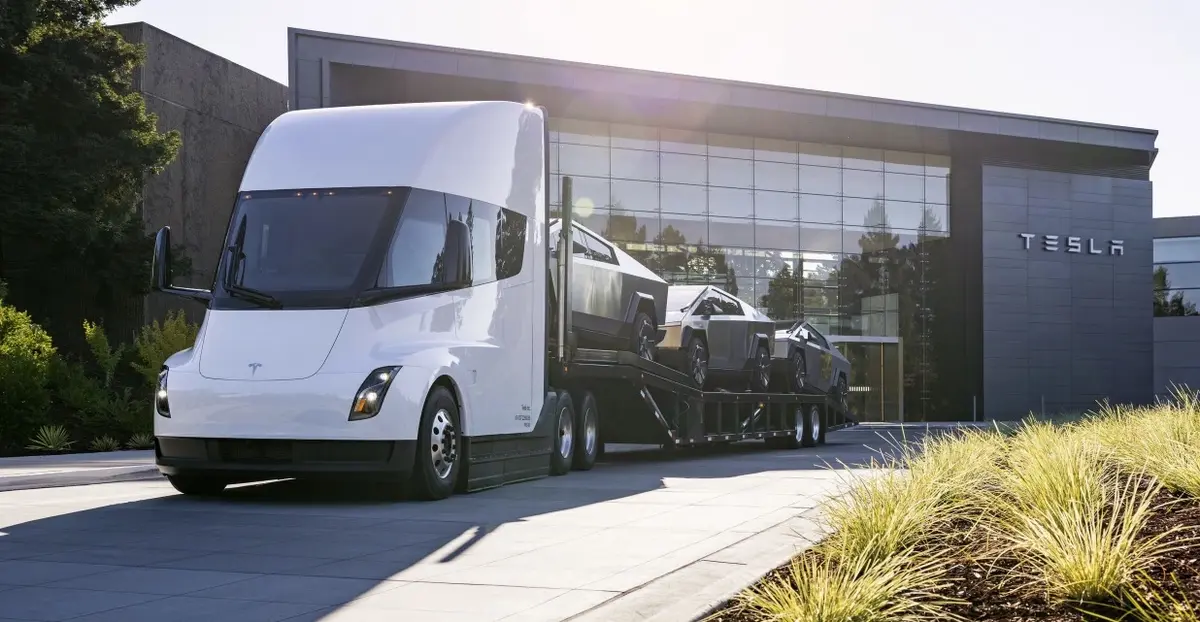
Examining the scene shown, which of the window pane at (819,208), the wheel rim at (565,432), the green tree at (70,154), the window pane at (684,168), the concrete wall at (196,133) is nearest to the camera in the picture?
the wheel rim at (565,432)

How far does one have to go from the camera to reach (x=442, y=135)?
12320 millimetres

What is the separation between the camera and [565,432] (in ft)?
49.3

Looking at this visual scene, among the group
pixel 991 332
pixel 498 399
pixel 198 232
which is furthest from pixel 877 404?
pixel 498 399

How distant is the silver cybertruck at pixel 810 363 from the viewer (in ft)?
76.7

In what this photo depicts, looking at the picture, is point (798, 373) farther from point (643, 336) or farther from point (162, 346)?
point (162, 346)

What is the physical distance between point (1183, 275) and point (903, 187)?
22.3 m

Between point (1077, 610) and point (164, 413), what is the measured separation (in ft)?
26.9

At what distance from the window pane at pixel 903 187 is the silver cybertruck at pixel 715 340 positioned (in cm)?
2382

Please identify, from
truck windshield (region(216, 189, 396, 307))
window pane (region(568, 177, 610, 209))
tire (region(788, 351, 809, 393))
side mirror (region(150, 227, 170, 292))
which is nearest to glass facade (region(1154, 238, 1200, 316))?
window pane (region(568, 177, 610, 209))

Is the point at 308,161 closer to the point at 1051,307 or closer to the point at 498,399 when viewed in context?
the point at 498,399

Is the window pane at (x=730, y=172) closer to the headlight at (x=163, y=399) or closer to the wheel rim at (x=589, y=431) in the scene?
the wheel rim at (x=589, y=431)

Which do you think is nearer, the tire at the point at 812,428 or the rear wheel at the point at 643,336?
A: the rear wheel at the point at 643,336

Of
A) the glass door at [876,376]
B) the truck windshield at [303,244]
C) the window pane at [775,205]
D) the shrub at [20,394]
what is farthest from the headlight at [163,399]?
the glass door at [876,376]

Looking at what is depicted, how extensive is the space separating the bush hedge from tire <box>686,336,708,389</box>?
933 cm
